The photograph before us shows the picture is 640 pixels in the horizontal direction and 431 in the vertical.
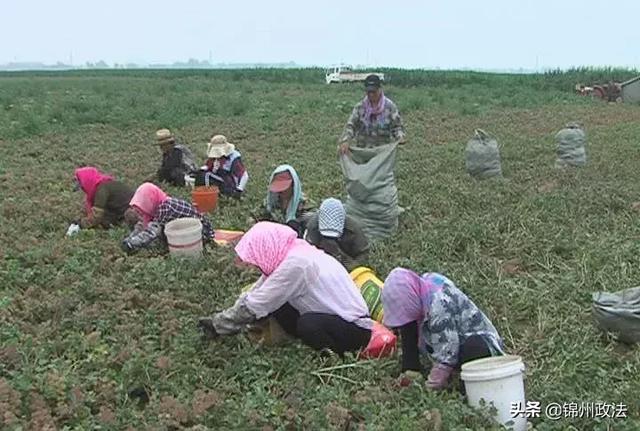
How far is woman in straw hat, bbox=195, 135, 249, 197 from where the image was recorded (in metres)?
8.23

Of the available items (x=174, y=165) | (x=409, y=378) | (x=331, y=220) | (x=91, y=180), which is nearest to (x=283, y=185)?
(x=331, y=220)

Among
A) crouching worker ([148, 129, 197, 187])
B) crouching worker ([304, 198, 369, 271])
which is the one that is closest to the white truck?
crouching worker ([148, 129, 197, 187])

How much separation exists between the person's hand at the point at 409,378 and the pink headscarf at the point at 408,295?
0.22m

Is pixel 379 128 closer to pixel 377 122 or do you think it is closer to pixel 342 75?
pixel 377 122

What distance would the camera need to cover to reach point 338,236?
5277 millimetres

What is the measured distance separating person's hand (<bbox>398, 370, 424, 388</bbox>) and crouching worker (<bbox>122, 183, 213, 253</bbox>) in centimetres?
286

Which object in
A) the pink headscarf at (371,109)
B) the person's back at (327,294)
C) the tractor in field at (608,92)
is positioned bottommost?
the tractor in field at (608,92)

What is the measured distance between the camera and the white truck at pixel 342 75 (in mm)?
38156

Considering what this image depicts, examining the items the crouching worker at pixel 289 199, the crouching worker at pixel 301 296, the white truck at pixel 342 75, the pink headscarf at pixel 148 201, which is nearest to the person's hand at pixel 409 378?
the crouching worker at pixel 301 296

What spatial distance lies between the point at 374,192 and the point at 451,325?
3.19 meters

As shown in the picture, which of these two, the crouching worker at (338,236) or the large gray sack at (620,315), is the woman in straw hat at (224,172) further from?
the large gray sack at (620,315)

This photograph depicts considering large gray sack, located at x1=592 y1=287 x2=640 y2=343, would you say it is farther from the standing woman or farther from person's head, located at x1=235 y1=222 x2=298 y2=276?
the standing woman

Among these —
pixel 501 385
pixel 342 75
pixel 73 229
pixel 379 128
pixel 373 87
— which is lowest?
pixel 342 75

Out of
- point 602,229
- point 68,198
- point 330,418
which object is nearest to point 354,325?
point 330,418
